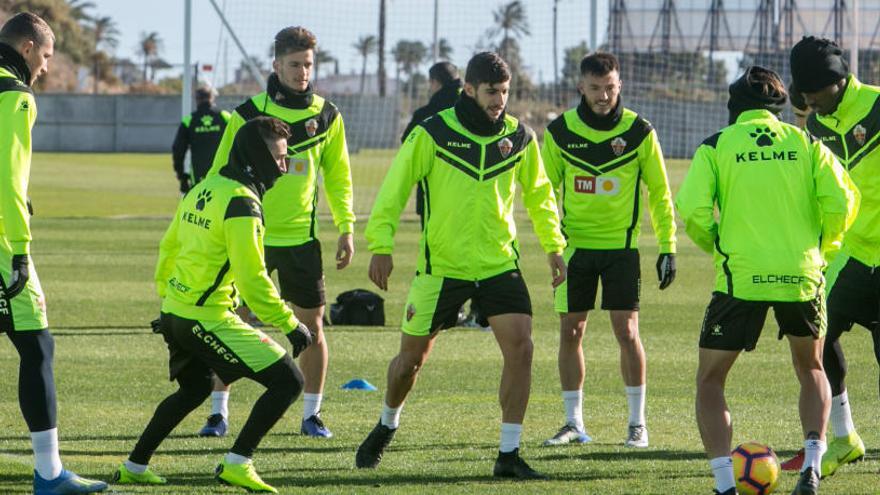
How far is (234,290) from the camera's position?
741 cm

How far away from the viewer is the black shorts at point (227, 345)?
7227mm

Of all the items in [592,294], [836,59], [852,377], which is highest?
[836,59]

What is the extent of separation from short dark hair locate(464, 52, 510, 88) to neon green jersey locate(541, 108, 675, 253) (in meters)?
1.49

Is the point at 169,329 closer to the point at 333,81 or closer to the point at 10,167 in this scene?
the point at 10,167

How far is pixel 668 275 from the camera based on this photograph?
331 inches

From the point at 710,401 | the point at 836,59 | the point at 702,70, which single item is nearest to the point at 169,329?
the point at 710,401

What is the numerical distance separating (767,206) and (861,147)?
1508 mm

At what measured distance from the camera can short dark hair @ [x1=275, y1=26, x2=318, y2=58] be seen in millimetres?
9234

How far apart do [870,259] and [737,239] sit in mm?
1565


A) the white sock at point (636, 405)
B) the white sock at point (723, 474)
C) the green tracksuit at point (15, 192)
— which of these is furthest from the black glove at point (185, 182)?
the white sock at point (723, 474)

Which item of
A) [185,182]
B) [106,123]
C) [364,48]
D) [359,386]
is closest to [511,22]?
[364,48]

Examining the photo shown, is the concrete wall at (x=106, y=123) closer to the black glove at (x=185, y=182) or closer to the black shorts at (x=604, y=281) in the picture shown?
the black glove at (x=185, y=182)

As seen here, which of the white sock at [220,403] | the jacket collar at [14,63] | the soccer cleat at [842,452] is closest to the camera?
the jacket collar at [14,63]

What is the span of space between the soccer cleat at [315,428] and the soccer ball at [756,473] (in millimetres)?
2950
